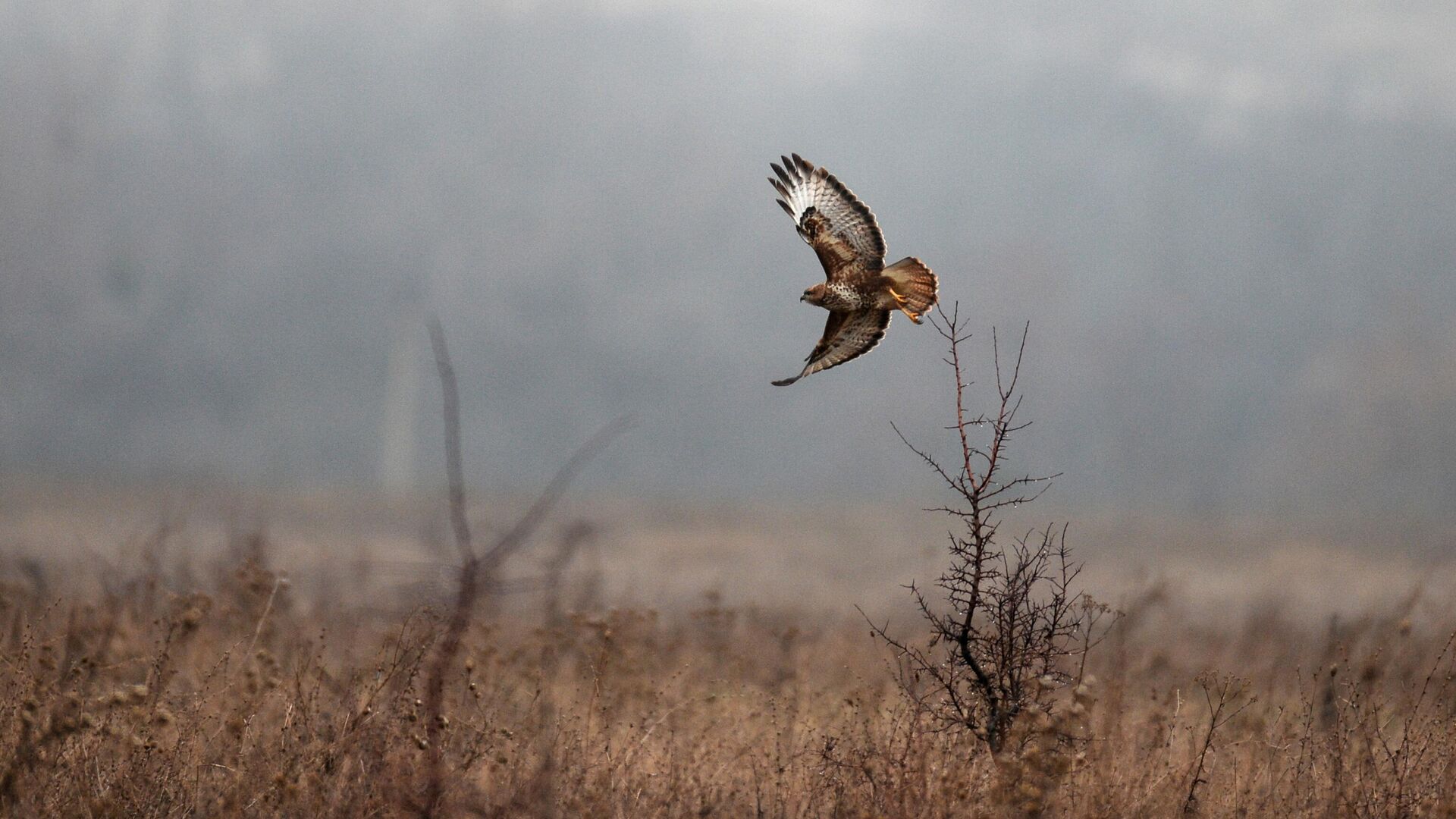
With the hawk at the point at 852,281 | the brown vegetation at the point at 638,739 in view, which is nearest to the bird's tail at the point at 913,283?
the hawk at the point at 852,281

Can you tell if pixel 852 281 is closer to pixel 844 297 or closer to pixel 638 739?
pixel 844 297

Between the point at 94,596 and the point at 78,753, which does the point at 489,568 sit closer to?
the point at 78,753

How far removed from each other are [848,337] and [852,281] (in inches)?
17.2

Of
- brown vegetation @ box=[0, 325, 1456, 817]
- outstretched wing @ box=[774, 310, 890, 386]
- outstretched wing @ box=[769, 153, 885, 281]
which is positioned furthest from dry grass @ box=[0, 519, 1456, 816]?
outstretched wing @ box=[769, 153, 885, 281]

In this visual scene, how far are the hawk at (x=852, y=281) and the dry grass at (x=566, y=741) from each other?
8.58ft

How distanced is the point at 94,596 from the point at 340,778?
19.5 ft

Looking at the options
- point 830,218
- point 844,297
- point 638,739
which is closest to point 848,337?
point 844,297

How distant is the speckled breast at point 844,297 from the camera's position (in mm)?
8688

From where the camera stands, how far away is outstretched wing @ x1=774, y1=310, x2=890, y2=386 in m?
8.59

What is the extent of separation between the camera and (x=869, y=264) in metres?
8.79

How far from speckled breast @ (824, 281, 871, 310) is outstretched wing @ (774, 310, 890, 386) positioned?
0.19ft

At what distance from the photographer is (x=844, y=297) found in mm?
8695

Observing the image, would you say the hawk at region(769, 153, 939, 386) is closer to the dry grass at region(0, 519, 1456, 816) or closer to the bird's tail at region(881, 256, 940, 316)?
the bird's tail at region(881, 256, 940, 316)

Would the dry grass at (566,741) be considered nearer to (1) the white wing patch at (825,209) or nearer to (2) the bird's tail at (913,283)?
(2) the bird's tail at (913,283)
